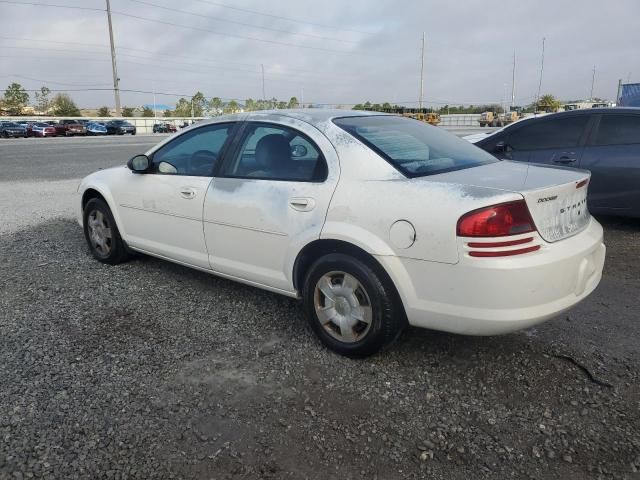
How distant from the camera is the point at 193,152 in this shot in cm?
432

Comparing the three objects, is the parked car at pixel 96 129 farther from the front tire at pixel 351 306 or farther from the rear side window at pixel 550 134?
the front tire at pixel 351 306

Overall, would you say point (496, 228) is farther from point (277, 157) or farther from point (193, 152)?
point (193, 152)

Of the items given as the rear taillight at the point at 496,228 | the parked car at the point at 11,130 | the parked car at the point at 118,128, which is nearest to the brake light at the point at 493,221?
the rear taillight at the point at 496,228

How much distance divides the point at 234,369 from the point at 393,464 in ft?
4.01

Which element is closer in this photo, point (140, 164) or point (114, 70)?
point (140, 164)

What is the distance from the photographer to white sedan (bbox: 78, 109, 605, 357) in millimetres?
2744

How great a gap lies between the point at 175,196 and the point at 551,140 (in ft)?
15.8

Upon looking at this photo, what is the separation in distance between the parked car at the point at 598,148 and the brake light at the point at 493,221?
4.17m

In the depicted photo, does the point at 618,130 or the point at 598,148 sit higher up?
the point at 618,130

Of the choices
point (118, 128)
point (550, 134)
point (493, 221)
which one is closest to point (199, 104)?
point (118, 128)

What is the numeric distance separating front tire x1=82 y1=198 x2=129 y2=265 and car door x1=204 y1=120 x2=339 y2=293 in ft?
4.91

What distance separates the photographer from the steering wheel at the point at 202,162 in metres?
4.09

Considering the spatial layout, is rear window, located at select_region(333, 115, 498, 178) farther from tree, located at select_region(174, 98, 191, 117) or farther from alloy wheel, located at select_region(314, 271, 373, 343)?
tree, located at select_region(174, 98, 191, 117)

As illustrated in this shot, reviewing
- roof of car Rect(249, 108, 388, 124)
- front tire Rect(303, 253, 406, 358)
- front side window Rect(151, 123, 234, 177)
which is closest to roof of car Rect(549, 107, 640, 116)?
roof of car Rect(249, 108, 388, 124)
